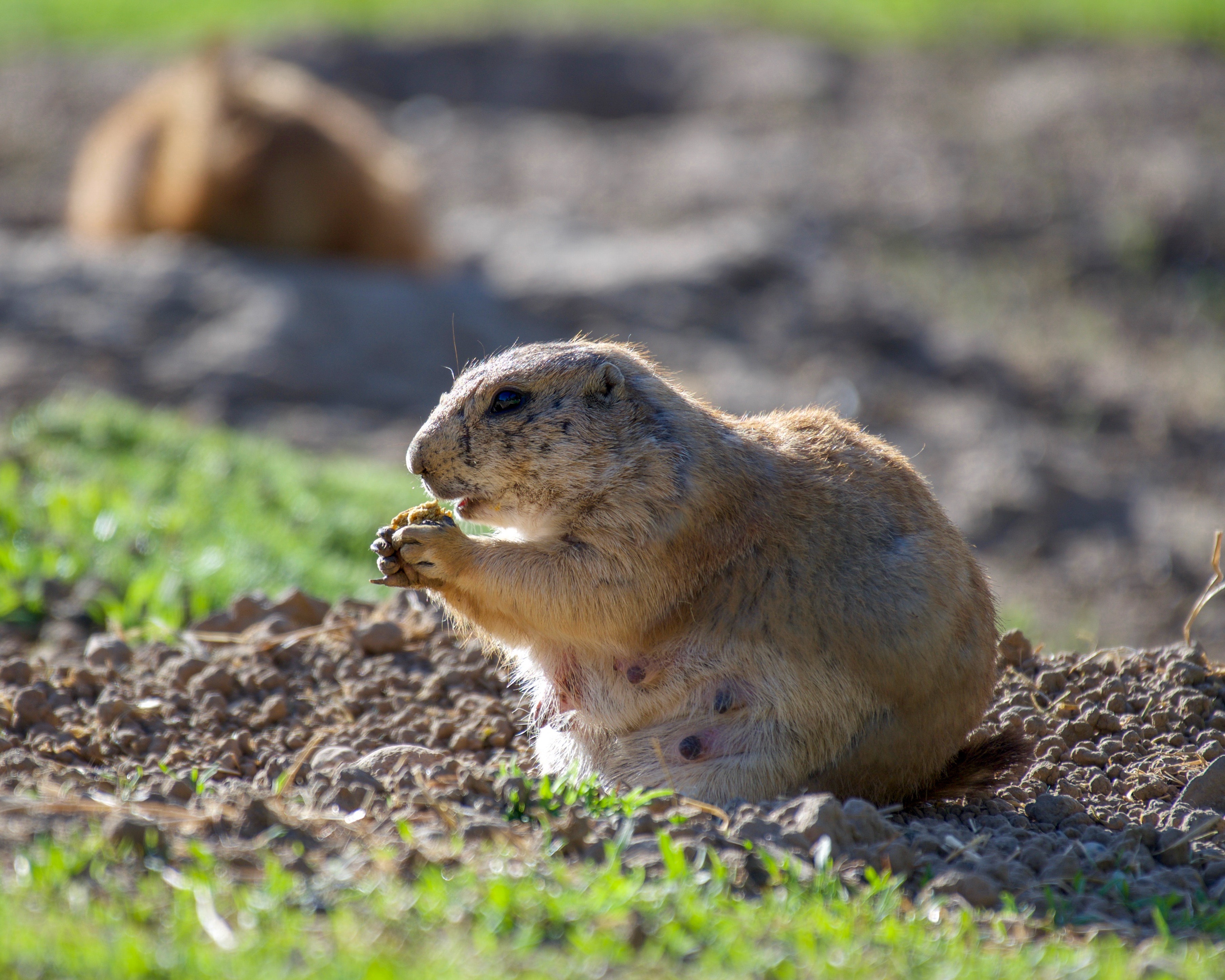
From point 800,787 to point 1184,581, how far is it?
5024mm

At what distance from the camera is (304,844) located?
2812 millimetres

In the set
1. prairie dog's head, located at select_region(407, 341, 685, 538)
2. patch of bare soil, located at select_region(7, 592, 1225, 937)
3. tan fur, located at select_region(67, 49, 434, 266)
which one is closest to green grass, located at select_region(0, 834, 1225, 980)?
patch of bare soil, located at select_region(7, 592, 1225, 937)

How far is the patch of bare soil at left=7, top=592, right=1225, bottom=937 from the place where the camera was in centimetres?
291

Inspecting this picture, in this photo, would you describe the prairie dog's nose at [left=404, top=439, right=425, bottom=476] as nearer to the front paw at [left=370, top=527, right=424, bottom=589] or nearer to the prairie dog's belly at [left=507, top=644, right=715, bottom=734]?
the front paw at [left=370, top=527, right=424, bottom=589]

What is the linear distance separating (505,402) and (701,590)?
74 cm

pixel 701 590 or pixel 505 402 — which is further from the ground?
pixel 505 402

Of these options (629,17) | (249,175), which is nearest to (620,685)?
(249,175)

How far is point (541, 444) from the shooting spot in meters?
3.66

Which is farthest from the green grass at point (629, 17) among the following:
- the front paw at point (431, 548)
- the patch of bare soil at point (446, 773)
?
the front paw at point (431, 548)

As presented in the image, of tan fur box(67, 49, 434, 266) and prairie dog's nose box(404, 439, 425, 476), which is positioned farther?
tan fur box(67, 49, 434, 266)

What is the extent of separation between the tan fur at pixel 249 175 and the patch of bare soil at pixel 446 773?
5877 millimetres

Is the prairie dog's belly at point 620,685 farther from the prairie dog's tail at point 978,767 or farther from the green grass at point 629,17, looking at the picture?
the green grass at point 629,17

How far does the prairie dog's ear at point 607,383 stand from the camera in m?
3.73

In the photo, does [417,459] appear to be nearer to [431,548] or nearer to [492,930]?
[431,548]
